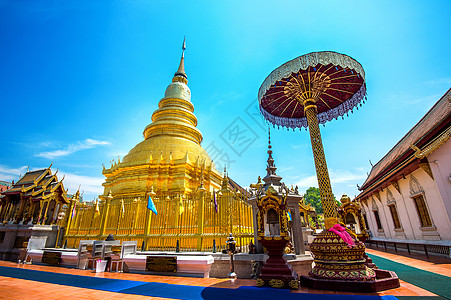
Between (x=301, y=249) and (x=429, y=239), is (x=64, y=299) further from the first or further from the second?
(x=429, y=239)

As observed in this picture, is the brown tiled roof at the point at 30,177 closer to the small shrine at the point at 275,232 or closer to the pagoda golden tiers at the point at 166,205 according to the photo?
the pagoda golden tiers at the point at 166,205

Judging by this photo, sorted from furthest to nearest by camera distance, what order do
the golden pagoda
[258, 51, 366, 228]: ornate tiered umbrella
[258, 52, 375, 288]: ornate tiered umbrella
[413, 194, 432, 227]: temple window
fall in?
1. the golden pagoda
2. [413, 194, 432, 227]: temple window
3. [258, 51, 366, 228]: ornate tiered umbrella
4. [258, 52, 375, 288]: ornate tiered umbrella

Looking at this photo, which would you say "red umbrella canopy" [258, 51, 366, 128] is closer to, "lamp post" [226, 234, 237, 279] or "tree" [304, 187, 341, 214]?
"lamp post" [226, 234, 237, 279]

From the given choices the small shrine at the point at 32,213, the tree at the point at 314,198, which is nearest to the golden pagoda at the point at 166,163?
the small shrine at the point at 32,213

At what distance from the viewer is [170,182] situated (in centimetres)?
1387

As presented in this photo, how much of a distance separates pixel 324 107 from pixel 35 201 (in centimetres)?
1683

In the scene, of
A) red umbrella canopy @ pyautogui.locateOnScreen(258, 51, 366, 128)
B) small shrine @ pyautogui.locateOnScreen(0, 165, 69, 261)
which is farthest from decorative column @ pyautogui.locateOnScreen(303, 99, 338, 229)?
small shrine @ pyautogui.locateOnScreen(0, 165, 69, 261)

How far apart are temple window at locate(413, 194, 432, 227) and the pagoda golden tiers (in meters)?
9.31

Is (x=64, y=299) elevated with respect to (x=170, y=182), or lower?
lower

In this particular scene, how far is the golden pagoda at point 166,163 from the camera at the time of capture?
1384cm

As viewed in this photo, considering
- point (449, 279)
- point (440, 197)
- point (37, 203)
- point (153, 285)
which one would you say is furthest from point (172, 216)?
point (440, 197)

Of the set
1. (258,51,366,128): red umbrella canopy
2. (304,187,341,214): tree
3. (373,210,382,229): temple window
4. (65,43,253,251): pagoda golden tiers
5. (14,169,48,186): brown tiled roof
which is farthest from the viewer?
(304,187,341,214): tree

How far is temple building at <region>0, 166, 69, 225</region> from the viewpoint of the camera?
425 inches

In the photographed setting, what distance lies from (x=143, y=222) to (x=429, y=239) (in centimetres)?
1320
